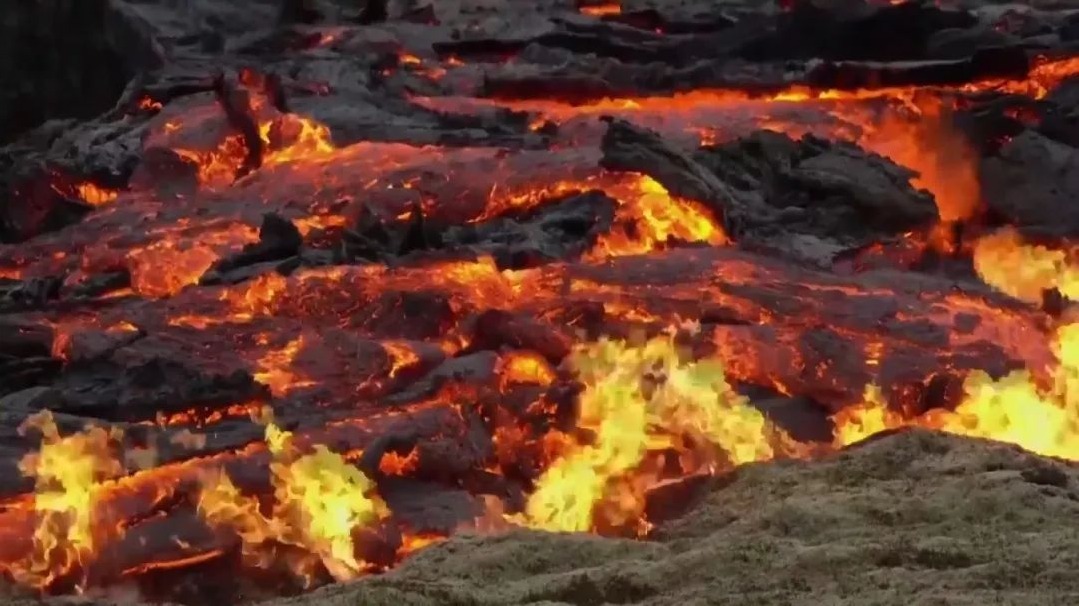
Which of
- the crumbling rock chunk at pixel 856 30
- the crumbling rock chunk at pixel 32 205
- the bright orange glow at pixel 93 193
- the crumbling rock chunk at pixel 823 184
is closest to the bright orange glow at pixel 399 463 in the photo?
the crumbling rock chunk at pixel 823 184

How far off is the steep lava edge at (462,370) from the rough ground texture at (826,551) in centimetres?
26

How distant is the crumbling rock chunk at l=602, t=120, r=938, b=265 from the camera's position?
4.43 meters

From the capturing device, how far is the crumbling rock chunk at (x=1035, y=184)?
4.53 meters

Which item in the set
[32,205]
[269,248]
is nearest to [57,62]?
[32,205]

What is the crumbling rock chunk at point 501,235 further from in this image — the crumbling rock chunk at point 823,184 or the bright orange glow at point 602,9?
the bright orange glow at point 602,9

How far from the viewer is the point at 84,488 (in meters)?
2.94

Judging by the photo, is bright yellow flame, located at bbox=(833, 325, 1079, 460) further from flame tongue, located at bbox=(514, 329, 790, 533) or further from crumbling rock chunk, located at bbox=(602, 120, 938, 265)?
crumbling rock chunk, located at bbox=(602, 120, 938, 265)

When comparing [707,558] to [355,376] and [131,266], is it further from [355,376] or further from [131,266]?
[131,266]

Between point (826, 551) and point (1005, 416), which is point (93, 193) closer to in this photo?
point (1005, 416)

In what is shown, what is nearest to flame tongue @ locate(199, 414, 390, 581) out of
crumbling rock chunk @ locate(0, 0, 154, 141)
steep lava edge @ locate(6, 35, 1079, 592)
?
steep lava edge @ locate(6, 35, 1079, 592)

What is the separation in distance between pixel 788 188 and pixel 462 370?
5.79ft

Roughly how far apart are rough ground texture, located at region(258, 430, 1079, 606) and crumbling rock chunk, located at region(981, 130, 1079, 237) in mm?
1856

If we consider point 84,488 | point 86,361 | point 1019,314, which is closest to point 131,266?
point 86,361

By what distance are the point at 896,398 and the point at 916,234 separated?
1.19 m
